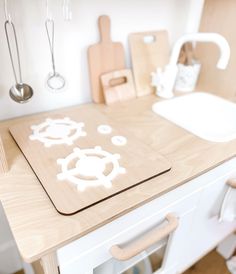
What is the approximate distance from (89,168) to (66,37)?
21.2 inches

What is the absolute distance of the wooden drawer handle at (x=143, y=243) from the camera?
57cm

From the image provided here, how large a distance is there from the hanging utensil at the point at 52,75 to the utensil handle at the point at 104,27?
0.64 feet

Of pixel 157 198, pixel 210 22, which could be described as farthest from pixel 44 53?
pixel 210 22

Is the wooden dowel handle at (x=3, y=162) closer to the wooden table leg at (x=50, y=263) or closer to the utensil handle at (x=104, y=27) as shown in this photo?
the wooden table leg at (x=50, y=263)

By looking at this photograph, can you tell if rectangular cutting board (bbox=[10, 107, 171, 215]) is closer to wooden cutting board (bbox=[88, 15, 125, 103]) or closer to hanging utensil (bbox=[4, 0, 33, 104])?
hanging utensil (bbox=[4, 0, 33, 104])

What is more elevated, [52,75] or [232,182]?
[52,75]

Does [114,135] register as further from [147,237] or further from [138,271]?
[138,271]

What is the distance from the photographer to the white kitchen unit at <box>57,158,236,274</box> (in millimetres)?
546

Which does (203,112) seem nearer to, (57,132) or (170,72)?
(170,72)

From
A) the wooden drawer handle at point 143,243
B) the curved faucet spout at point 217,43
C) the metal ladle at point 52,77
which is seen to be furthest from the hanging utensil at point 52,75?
the wooden drawer handle at point 143,243

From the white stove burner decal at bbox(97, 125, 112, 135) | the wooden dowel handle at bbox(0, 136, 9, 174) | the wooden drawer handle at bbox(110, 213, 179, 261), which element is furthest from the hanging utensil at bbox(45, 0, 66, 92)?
the wooden drawer handle at bbox(110, 213, 179, 261)

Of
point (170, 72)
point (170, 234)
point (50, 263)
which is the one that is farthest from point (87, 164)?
point (170, 72)

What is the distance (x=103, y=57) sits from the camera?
0.98 meters

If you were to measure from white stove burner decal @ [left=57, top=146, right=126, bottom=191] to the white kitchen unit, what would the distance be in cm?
10
